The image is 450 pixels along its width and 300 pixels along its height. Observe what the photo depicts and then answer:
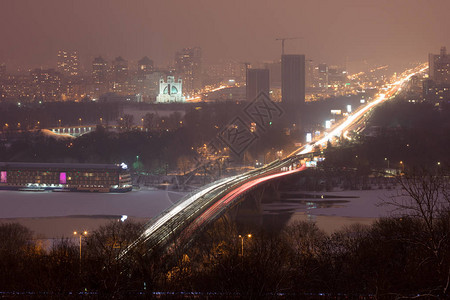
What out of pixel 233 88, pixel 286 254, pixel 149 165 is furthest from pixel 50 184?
pixel 233 88

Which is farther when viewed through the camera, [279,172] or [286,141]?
[286,141]

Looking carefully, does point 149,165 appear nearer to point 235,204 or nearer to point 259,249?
point 235,204

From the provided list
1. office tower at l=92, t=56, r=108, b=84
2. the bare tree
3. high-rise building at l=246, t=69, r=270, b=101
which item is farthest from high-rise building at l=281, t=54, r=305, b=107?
the bare tree

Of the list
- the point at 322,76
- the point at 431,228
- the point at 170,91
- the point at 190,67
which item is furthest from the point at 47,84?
the point at 431,228

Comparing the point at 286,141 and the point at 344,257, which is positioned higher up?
the point at 286,141

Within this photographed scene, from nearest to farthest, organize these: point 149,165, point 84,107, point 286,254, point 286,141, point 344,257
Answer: point 344,257
point 286,254
point 149,165
point 286,141
point 84,107

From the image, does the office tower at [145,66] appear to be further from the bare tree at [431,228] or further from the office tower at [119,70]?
the bare tree at [431,228]
